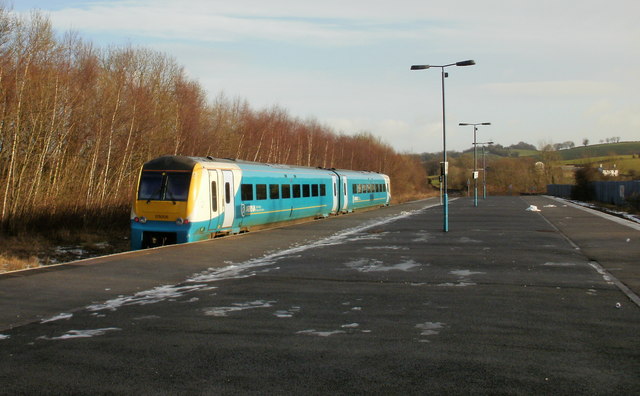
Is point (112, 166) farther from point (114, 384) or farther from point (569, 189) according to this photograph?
point (569, 189)

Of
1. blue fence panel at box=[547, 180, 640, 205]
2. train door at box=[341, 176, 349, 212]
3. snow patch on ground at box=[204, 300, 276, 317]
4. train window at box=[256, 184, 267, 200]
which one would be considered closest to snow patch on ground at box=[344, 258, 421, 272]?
snow patch on ground at box=[204, 300, 276, 317]

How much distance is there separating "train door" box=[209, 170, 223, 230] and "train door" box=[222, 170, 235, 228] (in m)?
0.42

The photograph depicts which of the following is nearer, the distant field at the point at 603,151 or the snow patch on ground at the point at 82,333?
the snow patch on ground at the point at 82,333

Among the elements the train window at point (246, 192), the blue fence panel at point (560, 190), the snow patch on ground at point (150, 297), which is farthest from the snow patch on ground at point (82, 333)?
the blue fence panel at point (560, 190)

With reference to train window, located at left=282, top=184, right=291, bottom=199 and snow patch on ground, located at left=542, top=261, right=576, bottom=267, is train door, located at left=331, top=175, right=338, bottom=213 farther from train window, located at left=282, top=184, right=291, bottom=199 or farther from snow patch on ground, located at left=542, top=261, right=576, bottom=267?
snow patch on ground, located at left=542, top=261, right=576, bottom=267

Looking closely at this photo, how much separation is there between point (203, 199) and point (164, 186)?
123 cm

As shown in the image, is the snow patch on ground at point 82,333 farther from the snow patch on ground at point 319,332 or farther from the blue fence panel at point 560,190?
the blue fence panel at point 560,190

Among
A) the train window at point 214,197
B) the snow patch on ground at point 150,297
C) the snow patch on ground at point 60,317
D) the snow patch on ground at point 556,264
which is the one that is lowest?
the snow patch on ground at point 556,264

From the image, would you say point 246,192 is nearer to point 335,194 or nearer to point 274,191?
point 274,191

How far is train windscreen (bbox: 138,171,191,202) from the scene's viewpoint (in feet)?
59.9

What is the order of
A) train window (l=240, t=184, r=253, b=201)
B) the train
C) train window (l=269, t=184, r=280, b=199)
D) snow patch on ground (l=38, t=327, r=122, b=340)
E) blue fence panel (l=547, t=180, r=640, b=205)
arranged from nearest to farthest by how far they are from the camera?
1. snow patch on ground (l=38, t=327, r=122, b=340)
2. the train
3. train window (l=240, t=184, r=253, b=201)
4. train window (l=269, t=184, r=280, b=199)
5. blue fence panel (l=547, t=180, r=640, b=205)

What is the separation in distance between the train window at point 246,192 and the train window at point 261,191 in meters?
0.64

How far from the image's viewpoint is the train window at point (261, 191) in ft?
75.8

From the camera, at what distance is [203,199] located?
61.2 feet
